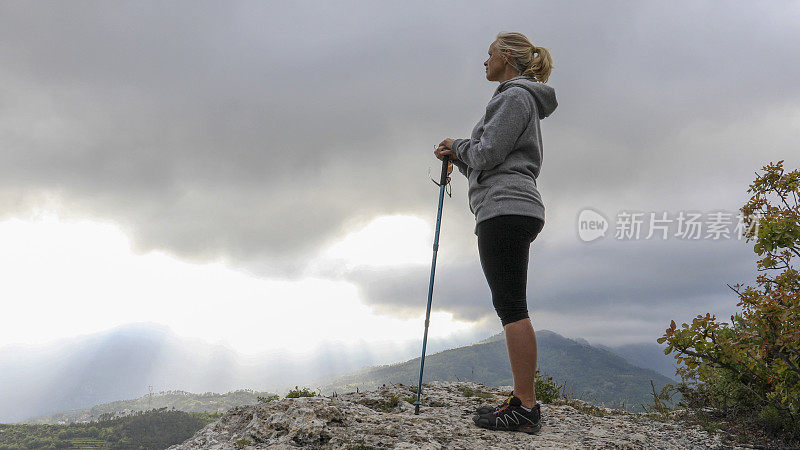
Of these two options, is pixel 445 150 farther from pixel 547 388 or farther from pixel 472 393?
pixel 547 388

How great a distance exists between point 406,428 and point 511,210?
2054mm

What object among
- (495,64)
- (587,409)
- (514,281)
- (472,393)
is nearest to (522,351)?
(514,281)

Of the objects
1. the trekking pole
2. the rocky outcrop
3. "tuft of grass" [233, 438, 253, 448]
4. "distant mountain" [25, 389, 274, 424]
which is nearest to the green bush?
the rocky outcrop

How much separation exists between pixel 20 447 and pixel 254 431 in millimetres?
123565

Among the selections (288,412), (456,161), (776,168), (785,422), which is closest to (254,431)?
(288,412)

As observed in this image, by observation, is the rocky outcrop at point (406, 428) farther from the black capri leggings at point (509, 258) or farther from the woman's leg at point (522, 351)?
the black capri leggings at point (509, 258)

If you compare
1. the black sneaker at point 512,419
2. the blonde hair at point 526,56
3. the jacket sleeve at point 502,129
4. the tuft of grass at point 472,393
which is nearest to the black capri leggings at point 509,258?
the jacket sleeve at point 502,129

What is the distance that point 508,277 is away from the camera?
4.13 metres

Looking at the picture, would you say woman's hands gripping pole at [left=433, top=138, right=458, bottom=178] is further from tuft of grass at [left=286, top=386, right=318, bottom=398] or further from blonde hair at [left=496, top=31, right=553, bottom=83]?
tuft of grass at [left=286, top=386, right=318, bottom=398]

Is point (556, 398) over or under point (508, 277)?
under

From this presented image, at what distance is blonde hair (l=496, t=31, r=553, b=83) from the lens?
14.9ft

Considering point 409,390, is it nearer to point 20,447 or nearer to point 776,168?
point 776,168

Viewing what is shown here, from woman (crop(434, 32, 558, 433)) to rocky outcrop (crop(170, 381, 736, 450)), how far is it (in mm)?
393

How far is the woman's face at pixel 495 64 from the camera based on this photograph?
462 centimetres
